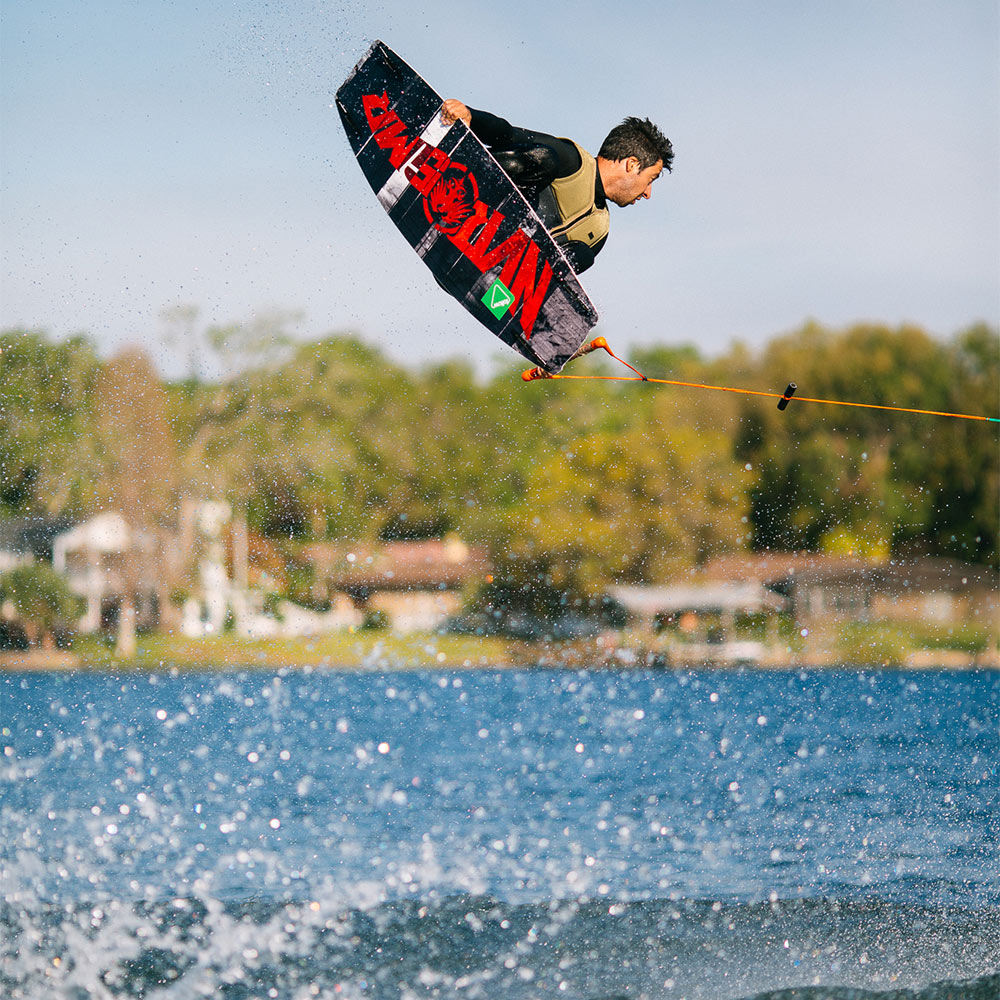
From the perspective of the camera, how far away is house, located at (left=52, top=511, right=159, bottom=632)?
36656 mm

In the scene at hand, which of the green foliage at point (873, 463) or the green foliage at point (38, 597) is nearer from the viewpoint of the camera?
the green foliage at point (873, 463)

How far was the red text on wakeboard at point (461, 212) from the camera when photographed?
4.91 meters

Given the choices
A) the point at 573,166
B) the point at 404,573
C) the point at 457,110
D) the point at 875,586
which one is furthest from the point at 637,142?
the point at 404,573

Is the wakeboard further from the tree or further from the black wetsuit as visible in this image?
the tree

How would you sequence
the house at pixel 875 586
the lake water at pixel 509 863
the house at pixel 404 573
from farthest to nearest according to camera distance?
1. the house at pixel 404 573
2. the house at pixel 875 586
3. the lake water at pixel 509 863

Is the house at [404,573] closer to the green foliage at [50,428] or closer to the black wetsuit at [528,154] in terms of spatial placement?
the green foliage at [50,428]

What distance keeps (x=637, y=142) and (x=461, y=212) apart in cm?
81

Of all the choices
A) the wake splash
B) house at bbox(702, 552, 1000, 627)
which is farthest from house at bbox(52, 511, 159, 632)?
the wake splash

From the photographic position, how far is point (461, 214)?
4973mm

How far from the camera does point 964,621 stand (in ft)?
129

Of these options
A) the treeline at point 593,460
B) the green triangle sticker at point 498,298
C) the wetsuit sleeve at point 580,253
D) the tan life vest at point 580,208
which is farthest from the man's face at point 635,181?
the treeline at point 593,460

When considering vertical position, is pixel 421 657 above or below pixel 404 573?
below

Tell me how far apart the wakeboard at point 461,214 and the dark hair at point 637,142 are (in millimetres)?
426

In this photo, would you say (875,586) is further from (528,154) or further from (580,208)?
(528,154)
